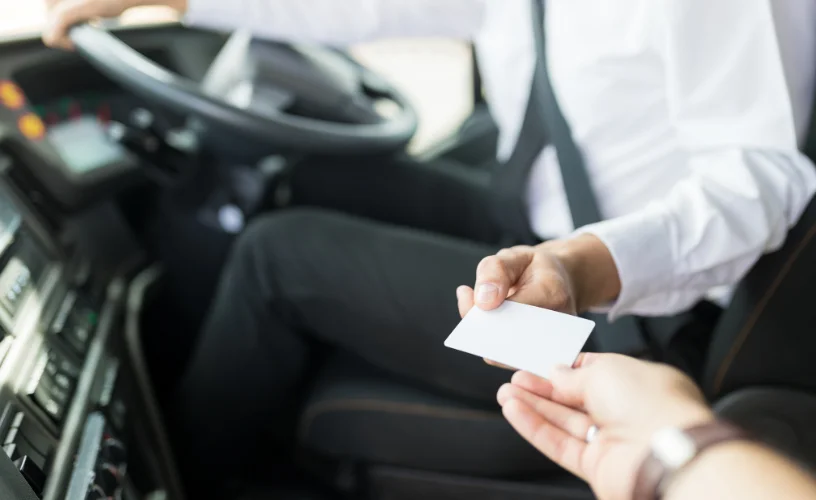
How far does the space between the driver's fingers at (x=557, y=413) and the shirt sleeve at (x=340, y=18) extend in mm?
647

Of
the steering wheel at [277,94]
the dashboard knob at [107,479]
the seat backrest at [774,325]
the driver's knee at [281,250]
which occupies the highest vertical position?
the steering wheel at [277,94]

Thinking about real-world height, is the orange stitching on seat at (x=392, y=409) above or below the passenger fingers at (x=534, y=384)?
above

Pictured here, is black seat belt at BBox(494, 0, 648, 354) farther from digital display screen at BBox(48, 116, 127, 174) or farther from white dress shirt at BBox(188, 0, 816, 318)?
digital display screen at BBox(48, 116, 127, 174)

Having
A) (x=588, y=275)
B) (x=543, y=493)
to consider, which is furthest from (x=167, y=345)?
(x=588, y=275)

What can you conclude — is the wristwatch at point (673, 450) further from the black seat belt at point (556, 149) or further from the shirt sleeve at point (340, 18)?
the shirt sleeve at point (340, 18)

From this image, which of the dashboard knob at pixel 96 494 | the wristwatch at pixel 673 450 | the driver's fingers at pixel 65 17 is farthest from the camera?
the driver's fingers at pixel 65 17

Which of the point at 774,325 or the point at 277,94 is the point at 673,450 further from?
the point at 277,94

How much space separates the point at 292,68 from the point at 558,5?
1.37ft

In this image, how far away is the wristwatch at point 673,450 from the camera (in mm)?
326

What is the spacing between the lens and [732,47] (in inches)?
22.6

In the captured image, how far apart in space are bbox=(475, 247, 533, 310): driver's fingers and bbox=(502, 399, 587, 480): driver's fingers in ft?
0.22

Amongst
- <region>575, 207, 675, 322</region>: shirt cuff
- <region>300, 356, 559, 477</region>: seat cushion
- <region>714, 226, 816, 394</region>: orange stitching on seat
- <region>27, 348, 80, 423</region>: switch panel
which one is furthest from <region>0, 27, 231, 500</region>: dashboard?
<region>714, 226, 816, 394</region>: orange stitching on seat

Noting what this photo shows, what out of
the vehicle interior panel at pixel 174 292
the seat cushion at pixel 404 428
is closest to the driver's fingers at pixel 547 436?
the vehicle interior panel at pixel 174 292

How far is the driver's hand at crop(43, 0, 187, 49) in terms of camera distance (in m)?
0.81
